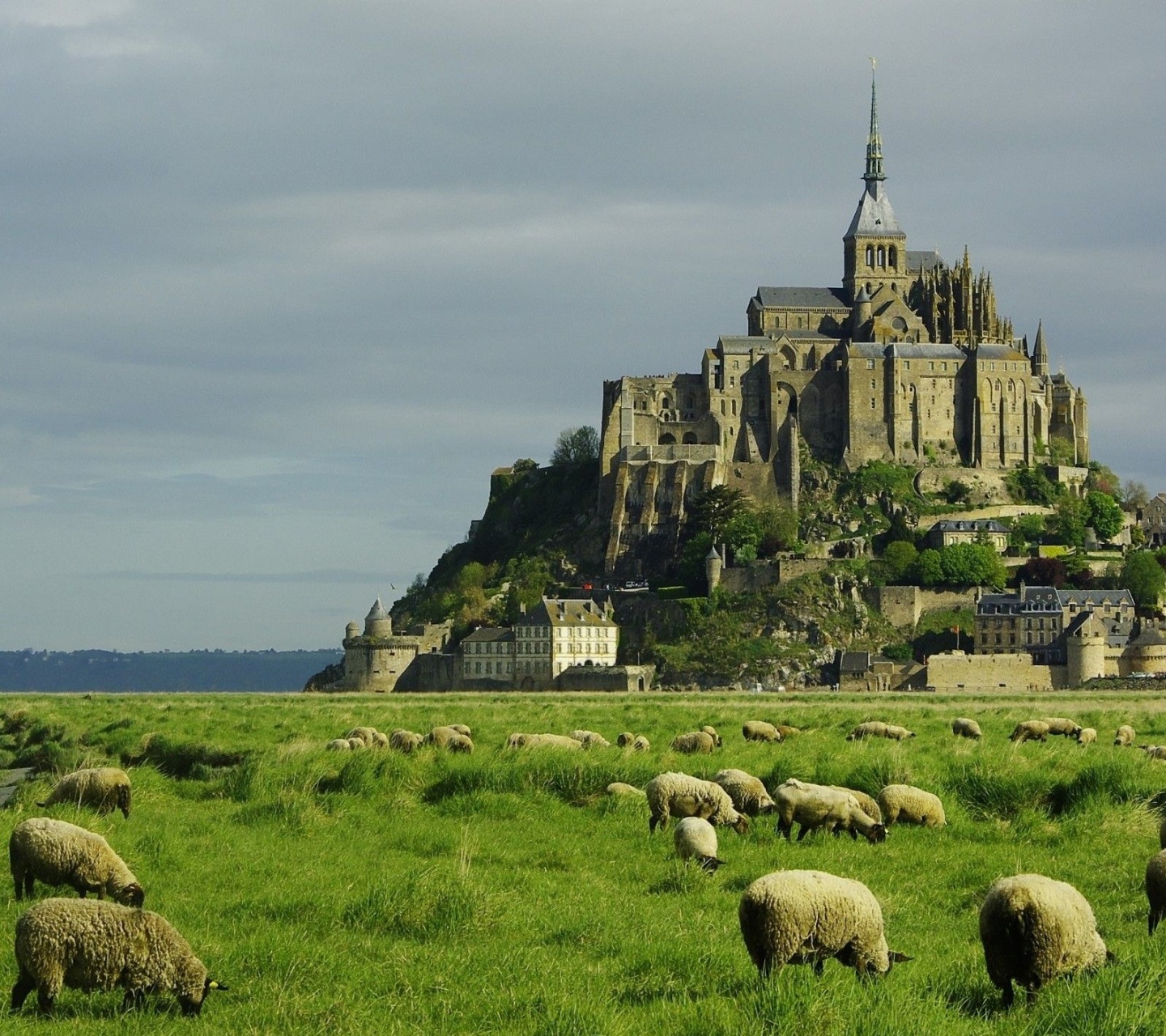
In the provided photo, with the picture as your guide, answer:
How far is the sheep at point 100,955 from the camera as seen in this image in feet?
39.1

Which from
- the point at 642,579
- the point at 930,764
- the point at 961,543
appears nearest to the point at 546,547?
the point at 642,579

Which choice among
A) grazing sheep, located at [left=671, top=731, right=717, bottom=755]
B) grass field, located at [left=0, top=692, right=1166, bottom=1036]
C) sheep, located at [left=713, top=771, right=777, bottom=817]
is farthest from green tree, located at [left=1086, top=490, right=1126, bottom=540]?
sheep, located at [left=713, top=771, right=777, bottom=817]

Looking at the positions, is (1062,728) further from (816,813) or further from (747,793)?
(816,813)

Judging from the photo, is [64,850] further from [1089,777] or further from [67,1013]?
[1089,777]

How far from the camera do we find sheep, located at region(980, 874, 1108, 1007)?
1216 cm

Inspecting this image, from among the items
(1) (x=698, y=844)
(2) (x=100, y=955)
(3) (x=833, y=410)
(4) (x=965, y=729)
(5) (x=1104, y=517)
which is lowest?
(2) (x=100, y=955)

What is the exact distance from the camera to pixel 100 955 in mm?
12008

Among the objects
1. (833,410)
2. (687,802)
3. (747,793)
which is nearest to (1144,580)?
(833,410)

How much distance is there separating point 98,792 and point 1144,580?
93.3 metres

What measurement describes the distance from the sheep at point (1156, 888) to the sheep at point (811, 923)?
2531 millimetres

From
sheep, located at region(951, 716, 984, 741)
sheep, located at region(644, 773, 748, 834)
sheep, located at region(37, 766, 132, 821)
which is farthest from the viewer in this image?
sheep, located at region(951, 716, 984, 741)

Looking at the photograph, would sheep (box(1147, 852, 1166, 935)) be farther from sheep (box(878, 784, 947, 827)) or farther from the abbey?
the abbey

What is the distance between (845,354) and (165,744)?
303 ft

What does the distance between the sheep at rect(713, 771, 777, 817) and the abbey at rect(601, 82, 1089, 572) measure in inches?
3738
